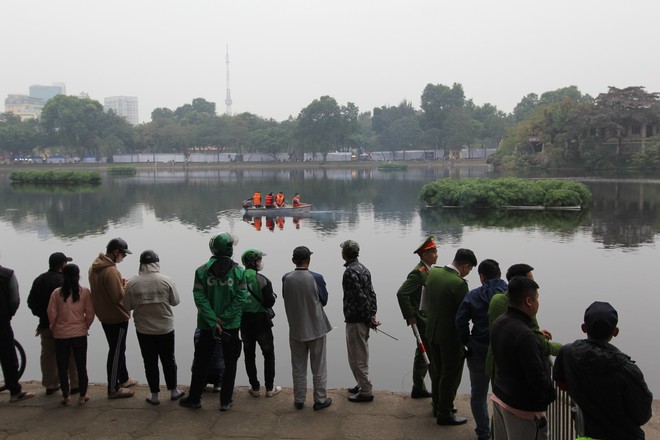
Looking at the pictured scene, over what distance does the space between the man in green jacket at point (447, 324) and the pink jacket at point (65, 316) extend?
10.3 ft

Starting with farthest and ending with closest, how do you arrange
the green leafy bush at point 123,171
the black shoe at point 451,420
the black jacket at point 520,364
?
the green leafy bush at point 123,171 < the black shoe at point 451,420 < the black jacket at point 520,364

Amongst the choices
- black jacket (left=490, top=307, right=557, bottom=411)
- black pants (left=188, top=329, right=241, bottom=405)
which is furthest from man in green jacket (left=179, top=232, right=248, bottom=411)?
black jacket (left=490, top=307, right=557, bottom=411)

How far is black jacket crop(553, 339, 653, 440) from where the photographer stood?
2961 mm

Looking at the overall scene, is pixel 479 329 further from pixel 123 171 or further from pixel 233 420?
pixel 123 171

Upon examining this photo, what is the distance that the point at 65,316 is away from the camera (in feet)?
17.7

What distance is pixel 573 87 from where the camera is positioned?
98.3 meters

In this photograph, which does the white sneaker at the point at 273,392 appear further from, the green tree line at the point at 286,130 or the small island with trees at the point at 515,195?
the green tree line at the point at 286,130

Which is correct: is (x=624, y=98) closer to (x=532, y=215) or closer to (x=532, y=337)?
(x=532, y=215)

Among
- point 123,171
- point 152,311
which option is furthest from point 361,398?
point 123,171

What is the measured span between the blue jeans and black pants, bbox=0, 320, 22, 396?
4252mm

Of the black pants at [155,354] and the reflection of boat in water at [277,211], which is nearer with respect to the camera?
the black pants at [155,354]

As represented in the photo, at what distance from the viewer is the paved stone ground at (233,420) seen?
4855 millimetres

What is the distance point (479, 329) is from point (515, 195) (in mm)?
22883

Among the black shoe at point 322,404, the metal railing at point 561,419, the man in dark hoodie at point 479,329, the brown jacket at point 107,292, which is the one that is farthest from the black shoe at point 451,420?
the brown jacket at point 107,292
